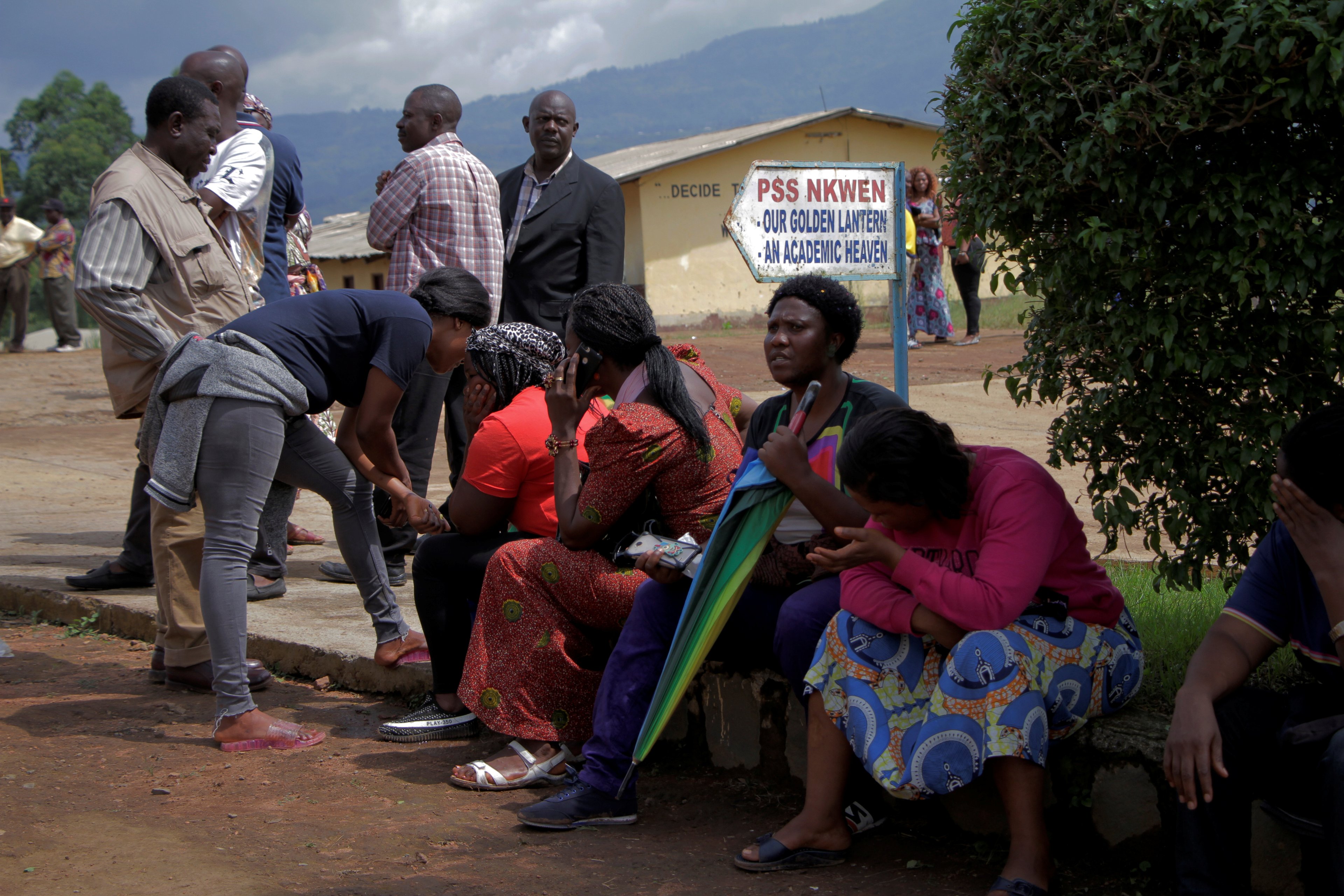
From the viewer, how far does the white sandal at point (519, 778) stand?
369cm

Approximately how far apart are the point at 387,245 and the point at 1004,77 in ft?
11.3

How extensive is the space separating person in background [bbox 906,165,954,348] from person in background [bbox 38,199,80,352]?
12.7m

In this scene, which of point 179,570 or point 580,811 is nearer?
point 580,811

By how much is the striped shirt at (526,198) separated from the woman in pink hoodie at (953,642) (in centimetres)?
321

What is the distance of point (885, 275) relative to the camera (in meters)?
4.71

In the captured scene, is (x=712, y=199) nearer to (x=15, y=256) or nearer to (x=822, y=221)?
(x=15, y=256)

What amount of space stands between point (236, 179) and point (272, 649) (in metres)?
2.02

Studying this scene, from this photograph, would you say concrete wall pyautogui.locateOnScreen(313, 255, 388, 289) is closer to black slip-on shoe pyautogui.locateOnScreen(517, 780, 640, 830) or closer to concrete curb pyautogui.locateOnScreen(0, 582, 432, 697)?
concrete curb pyautogui.locateOnScreen(0, 582, 432, 697)

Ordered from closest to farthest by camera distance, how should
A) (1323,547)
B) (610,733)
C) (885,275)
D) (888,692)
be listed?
1. (1323,547)
2. (888,692)
3. (610,733)
4. (885,275)

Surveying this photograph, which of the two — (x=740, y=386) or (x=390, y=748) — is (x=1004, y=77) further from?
(x=740, y=386)

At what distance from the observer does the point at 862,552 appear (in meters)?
2.96

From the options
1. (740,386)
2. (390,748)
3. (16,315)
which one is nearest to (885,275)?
(390,748)

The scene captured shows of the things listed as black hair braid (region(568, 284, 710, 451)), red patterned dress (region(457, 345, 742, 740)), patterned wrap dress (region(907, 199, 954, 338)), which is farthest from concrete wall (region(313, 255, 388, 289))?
red patterned dress (region(457, 345, 742, 740))

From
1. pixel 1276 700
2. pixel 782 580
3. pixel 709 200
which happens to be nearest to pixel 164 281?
pixel 782 580
